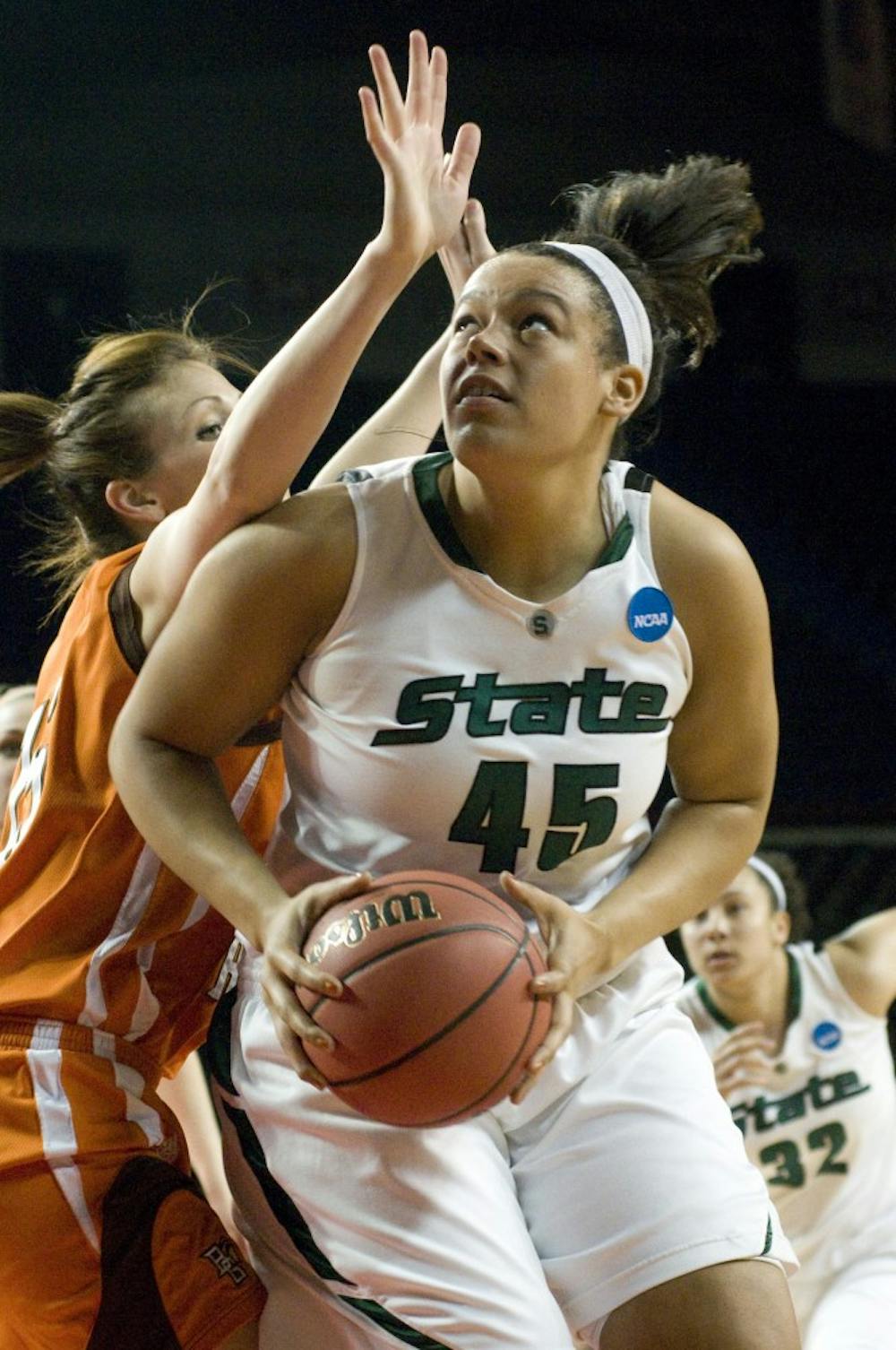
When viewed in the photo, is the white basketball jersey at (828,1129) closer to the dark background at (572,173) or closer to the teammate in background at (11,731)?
the teammate in background at (11,731)

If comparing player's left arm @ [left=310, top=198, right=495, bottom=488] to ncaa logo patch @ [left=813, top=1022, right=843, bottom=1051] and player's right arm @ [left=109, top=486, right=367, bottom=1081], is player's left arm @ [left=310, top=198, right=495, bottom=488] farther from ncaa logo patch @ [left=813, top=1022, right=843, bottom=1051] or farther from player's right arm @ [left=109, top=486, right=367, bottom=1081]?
ncaa logo patch @ [left=813, top=1022, right=843, bottom=1051]

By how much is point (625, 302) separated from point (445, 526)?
0.40 m

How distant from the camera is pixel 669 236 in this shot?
8.29 ft

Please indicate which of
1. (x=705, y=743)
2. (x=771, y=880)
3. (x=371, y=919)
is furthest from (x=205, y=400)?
(x=771, y=880)

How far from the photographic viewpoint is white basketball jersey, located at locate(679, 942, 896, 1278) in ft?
15.8

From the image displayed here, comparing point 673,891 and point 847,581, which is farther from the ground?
point 673,891

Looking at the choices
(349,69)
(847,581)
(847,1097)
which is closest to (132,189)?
(349,69)

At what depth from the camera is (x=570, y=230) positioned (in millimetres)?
2584

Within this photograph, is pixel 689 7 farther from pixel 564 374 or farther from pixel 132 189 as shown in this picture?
pixel 564 374

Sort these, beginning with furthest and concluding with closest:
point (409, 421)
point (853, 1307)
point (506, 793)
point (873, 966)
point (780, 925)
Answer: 1. point (780, 925)
2. point (873, 966)
3. point (853, 1307)
4. point (409, 421)
5. point (506, 793)

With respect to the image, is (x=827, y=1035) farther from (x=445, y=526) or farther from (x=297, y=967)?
(x=297, y=967)

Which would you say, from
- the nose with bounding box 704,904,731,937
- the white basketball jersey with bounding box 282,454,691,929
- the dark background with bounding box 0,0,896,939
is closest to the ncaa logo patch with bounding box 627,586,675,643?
the white basketball jersey with bounding box 282,454,691,929

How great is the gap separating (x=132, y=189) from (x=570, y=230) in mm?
6711

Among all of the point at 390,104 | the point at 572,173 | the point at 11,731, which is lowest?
the point at 572,173
